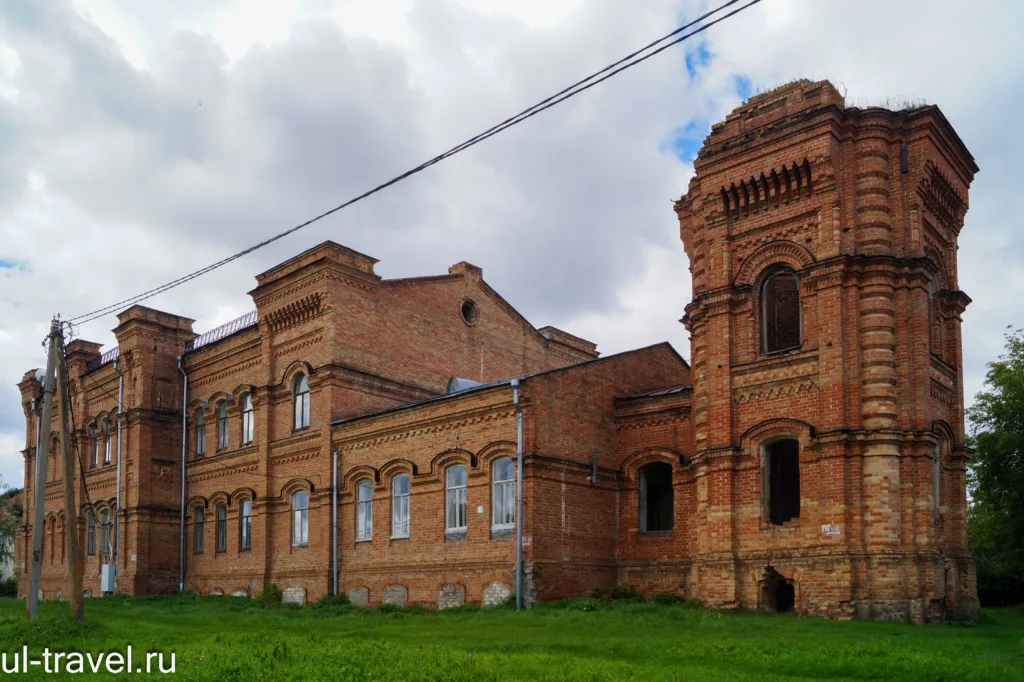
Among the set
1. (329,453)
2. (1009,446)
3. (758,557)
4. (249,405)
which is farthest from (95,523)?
(1009,446)

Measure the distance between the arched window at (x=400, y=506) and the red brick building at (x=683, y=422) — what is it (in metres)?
0.09

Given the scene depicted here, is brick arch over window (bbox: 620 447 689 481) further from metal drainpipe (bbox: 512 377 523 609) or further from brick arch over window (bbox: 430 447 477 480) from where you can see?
brick arch over window (bbox: 430 447 477 480)

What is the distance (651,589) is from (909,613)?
6733mm

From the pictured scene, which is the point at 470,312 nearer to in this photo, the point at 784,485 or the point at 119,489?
the point at 784,485

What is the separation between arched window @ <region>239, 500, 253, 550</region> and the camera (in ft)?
107

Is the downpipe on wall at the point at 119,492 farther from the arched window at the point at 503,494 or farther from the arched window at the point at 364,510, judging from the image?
the arched window at the point at 503,494

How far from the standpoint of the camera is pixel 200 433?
120ft

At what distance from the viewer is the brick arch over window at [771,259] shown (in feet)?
71.4

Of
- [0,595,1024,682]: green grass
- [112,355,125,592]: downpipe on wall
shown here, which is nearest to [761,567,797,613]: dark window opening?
[0,595,1024,682]: green grass

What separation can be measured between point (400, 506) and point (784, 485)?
10.1 m

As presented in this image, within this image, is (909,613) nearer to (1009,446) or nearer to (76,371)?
(1009,446)

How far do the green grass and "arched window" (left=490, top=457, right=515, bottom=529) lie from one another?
7.65 feet

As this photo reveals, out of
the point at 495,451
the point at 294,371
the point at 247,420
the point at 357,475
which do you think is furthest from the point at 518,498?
the point at 247,420

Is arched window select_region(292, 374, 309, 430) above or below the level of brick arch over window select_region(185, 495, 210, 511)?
above
